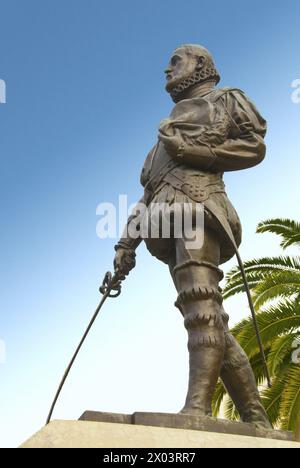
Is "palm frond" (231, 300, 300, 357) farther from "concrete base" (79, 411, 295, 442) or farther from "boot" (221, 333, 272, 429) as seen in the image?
"concrete base" (79, 411, 295, 442)

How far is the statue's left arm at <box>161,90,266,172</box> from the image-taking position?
20.6ft

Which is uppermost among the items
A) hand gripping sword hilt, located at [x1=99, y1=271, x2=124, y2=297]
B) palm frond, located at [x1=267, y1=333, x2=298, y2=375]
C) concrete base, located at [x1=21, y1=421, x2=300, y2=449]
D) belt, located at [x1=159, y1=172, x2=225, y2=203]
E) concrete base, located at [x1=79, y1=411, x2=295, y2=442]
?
palm frond, located at [x1=267, y1=333, x2=298, y2=375]

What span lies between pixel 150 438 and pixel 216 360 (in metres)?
1.01

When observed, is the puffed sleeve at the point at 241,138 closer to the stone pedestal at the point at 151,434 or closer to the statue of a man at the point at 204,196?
the statue of a man at the point at 204,196

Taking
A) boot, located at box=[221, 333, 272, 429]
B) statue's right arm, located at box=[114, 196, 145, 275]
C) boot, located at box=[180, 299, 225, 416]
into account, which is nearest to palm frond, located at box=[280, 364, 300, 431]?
statue's right arm, located at box=[114, 196, 145, 275]

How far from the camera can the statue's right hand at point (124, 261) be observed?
22.3 ft

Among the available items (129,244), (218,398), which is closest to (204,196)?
(129,244)

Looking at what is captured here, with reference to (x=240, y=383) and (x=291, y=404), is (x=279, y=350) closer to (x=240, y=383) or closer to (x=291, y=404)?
(x=291, y=404)

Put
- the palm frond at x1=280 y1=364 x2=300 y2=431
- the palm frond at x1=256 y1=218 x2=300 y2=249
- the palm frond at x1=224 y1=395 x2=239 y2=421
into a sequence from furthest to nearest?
1. the palm frond at x1=256 y1=218 x2=300 y2=249
2. the palm frond at x1=224 y1=395 x2=239 y2=421
3. the palm frond at x1=280 y1=364 x2=300 y2=431

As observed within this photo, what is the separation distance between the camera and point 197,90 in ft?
22.6

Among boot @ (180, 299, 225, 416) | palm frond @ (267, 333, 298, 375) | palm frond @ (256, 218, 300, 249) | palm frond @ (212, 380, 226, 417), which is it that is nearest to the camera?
boot @ (180, 299, 225, 416)

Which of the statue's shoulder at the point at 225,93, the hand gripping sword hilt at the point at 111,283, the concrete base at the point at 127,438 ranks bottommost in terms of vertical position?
the concrete base at the point at 127,438

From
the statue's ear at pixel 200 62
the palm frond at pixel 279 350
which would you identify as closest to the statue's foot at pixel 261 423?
the statue's ear at pixel 200 62

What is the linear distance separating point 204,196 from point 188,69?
4.38ft
